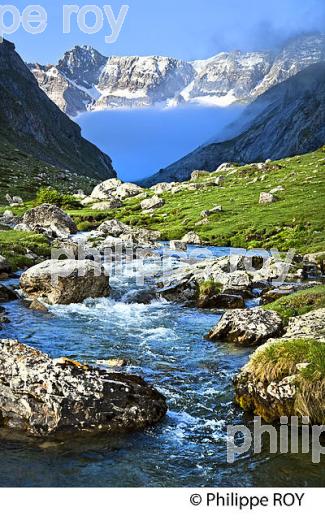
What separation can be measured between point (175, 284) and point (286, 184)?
65.3 metres

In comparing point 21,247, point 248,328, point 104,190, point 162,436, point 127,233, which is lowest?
point 162,436

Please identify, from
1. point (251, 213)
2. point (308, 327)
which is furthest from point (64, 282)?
point (251, 213)

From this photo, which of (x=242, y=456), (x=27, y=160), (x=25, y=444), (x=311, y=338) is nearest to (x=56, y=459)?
(x=25, y=444)

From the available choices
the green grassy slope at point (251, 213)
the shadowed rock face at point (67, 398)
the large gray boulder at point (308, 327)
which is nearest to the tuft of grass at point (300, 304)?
the large gray boulder at point (308, 327)

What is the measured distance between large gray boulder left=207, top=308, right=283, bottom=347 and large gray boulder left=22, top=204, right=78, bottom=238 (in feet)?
150

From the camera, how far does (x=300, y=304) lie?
24.7m

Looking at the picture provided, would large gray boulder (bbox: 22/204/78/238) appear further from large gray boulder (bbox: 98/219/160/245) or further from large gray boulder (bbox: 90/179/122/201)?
large gray boulder (bbox: 90/179/122/201)

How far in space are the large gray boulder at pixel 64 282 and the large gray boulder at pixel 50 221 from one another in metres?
34.7

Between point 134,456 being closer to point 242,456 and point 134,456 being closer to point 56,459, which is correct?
point 56,459

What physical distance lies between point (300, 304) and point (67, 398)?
601 inches

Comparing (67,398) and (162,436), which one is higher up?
(67,398)

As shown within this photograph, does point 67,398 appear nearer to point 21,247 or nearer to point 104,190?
point 21,247

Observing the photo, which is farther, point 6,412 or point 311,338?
point 311,338

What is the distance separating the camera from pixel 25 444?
12.0 meters
